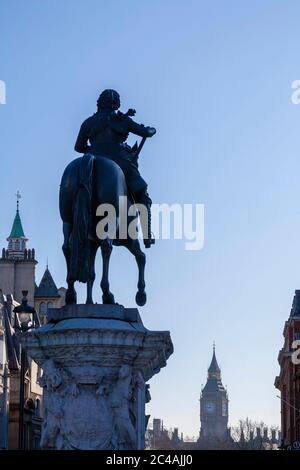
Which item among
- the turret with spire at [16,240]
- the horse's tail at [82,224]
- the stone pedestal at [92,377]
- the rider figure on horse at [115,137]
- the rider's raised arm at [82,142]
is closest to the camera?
the stone pedestal at [92,377]

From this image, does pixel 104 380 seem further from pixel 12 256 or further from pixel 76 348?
pixel 12 256

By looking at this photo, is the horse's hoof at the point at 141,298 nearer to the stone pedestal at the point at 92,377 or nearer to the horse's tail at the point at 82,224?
the horse's tail at the point at 82,224

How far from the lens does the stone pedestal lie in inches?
650

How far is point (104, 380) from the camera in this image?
16.7 m

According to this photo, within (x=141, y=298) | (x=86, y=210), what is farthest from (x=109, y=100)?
(x=141, y=298)

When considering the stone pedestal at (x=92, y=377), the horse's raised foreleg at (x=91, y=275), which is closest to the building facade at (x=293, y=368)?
the horse's raised foreleg at (x=91, y=275)

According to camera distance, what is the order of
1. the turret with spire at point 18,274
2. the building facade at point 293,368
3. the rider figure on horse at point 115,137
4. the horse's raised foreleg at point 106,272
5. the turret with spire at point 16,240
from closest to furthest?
the horse's raised foreleg at point 106,272
the rider figure on horse at point 115,137
the building facade at point 293,368
the turret with spire at point 18,274
the turret with spire at point 16,240

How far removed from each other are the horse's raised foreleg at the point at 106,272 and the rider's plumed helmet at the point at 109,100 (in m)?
2.64

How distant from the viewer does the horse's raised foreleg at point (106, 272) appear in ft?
58.4

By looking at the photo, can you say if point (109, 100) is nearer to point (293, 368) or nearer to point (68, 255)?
point (68, 255)

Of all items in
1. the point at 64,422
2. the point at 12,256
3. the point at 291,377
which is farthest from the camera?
the point at 12,256
